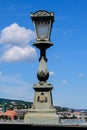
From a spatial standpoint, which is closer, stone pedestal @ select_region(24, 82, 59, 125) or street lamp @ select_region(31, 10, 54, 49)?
stone pedestal @ select_region(24, 82, 59, 125)

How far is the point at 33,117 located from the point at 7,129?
10.7 meters

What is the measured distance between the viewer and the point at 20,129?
722cm

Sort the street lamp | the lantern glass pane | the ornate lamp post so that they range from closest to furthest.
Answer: the ornate lamp post < the street lamp < the lantern glass pane

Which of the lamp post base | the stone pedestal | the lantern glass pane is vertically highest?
the lantern glass pane

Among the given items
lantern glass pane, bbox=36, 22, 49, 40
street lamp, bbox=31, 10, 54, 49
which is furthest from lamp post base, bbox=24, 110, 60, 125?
lantern glass pane, bbox=36, 22, 49, 40

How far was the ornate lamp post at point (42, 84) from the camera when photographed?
1775 centimetres

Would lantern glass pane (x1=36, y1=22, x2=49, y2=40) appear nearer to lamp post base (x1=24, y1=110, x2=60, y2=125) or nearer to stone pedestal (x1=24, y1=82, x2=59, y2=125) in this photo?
stone pedestal (x1=24, y1=82, x2=59, y2=125)

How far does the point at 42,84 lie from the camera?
1827 centimetres

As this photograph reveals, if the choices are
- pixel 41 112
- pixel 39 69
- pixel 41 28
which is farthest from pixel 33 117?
pixel 41 28

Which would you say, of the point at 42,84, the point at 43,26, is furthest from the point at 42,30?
the point at 42,84

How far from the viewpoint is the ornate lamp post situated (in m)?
17.8

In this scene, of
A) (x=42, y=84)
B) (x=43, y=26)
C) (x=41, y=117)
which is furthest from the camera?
(x=43, y=26)

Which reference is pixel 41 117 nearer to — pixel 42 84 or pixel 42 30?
pixel 42 84

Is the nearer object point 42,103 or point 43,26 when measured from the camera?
point 42,103
